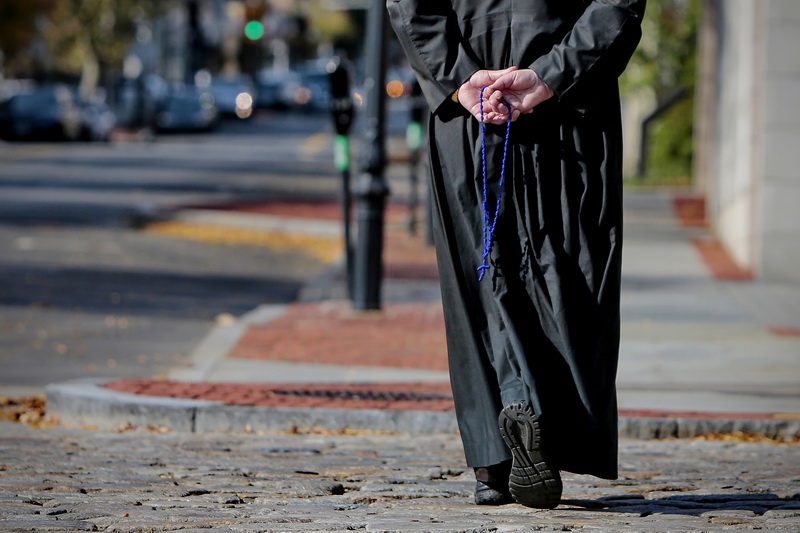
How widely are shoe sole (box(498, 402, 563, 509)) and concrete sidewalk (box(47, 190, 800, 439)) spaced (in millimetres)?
2406

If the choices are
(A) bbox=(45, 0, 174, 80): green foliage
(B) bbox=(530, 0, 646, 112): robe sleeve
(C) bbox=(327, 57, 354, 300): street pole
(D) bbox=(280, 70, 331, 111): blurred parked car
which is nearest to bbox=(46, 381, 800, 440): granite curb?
(B) bbox=(530, 0, 646, 112): robe sleeve

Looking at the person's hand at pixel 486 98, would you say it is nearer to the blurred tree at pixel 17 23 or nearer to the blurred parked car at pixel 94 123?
the blurred parked car at pixel 94 123

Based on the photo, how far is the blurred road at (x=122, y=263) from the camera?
31.9 feet

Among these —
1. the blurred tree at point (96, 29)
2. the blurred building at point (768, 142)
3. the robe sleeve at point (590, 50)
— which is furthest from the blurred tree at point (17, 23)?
the robe sleeve at point (590, 50)

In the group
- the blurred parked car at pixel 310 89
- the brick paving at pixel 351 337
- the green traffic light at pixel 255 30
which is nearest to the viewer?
the brick paving at pixel 351 337

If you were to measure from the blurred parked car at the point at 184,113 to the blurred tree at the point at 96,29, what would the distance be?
46.1 ft

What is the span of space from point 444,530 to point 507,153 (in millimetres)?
1143

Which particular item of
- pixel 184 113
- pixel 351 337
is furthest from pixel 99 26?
pixel 351 337

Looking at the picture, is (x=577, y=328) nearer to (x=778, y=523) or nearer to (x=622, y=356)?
(x=778, y=523)

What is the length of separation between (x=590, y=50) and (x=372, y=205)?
6.70 metres

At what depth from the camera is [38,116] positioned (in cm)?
→ 3859

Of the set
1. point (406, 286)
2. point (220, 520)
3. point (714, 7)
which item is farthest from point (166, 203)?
point (220, 520)

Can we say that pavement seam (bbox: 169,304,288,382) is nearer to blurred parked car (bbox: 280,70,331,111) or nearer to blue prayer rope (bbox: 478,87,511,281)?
blue prayer rope (bbox: 478,87,511,281)

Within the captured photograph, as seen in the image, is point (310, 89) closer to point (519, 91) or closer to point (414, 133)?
point (414, 133)
